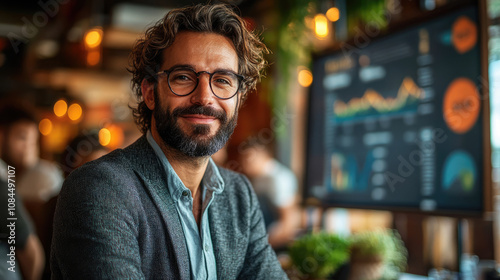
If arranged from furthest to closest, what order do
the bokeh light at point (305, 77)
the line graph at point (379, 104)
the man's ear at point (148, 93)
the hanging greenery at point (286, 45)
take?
the bokeh light at point (305, 77)
the hanging greenery at point (286, 45)
the line graph at point (379, 104)
the man's ear at point (148, 93)

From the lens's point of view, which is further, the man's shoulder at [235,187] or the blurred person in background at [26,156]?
the blurred person in background at [26,156]

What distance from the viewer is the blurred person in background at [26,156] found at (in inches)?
71.0

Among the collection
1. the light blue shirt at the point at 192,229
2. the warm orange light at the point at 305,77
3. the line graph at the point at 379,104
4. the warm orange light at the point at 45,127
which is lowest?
the light blue shirt at the point at 192,229

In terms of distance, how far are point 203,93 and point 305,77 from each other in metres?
1.21

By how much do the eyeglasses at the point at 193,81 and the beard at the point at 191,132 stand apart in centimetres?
4

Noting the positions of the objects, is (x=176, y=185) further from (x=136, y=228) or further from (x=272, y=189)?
(x=272, y=189)

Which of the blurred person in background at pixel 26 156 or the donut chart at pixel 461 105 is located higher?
the donut chart at pixel 461 105

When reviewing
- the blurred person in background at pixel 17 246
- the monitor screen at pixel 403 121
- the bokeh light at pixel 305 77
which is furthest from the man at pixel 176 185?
the bokeh light at pixel 305 77

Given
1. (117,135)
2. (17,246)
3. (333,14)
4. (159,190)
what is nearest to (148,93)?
(159,190)

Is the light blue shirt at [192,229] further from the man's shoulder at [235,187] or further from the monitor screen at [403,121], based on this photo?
the monitor screen at [403,121]

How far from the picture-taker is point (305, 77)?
2025 mm

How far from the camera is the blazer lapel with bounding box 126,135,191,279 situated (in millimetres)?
868

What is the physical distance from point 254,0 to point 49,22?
1282 millimetres

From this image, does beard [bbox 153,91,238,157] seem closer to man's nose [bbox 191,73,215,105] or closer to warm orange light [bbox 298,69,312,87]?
man's nose [bbox 191,73,215,105]
